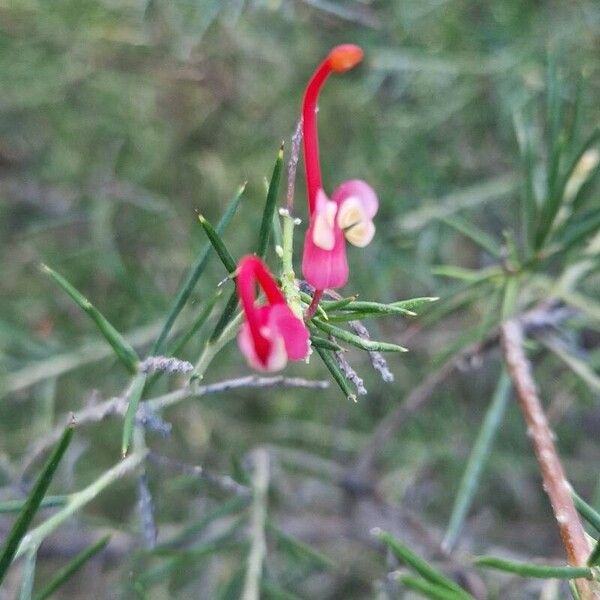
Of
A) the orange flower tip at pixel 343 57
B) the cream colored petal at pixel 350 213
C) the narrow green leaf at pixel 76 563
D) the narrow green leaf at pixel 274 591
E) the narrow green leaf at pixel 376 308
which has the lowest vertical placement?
the narrow green leaf at pixel 274 591

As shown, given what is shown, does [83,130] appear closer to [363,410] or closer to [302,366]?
[302,366]

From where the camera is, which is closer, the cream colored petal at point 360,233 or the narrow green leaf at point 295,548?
the cream colored petal at point 360,233

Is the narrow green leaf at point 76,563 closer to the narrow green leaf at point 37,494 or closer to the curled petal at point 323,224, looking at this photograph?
the narrow green leaf at point 37,494

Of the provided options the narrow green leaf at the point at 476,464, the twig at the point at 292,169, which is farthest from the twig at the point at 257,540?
the twig at the point at 292,169

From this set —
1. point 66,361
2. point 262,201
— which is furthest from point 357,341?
point 262,201

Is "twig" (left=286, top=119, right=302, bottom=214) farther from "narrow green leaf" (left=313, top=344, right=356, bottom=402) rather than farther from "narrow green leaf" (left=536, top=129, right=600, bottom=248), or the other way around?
"narrow green leaf" (left=536, top=129, right=600, bottom=248)

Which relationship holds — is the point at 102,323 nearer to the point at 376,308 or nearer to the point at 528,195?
the point at 376,308

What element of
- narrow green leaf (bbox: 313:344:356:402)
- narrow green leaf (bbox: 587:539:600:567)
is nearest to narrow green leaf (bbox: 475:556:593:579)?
narrow green leaf (bbox: 587:539:600:567)

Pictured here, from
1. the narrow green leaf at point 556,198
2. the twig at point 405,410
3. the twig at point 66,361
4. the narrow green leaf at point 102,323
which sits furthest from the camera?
the twig at point 66,361
